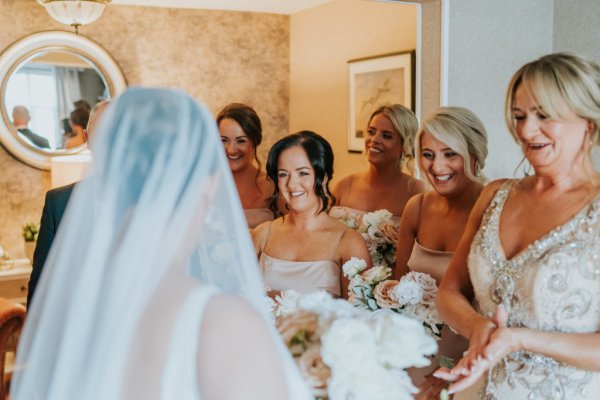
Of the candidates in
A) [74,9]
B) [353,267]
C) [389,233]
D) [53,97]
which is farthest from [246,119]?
[53,97]

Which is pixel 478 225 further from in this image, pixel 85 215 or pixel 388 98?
pixel 388 98

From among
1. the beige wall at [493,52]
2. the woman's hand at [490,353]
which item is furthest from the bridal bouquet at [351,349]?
the beige wall at [493,52]

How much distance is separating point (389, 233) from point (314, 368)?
1923 mm

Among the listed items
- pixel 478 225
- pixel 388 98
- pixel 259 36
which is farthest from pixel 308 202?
pixel 259 36

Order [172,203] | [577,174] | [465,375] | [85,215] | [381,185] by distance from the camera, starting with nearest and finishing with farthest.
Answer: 1. [172,203]
2. [85,215]
3. [465,375]
4. [577,174]
5. [381,185]

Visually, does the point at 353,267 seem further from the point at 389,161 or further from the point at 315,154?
the point at 389,161

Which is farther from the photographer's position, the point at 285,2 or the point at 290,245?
the point at 285,2

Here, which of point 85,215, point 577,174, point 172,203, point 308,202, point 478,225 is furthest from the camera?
point 308,202

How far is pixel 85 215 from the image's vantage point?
143 cm

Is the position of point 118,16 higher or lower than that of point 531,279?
higher

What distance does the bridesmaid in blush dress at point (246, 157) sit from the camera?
3.77m

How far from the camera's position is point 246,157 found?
12.5ft

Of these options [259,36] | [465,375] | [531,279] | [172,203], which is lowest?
[465,375]

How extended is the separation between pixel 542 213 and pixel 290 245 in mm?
1193
